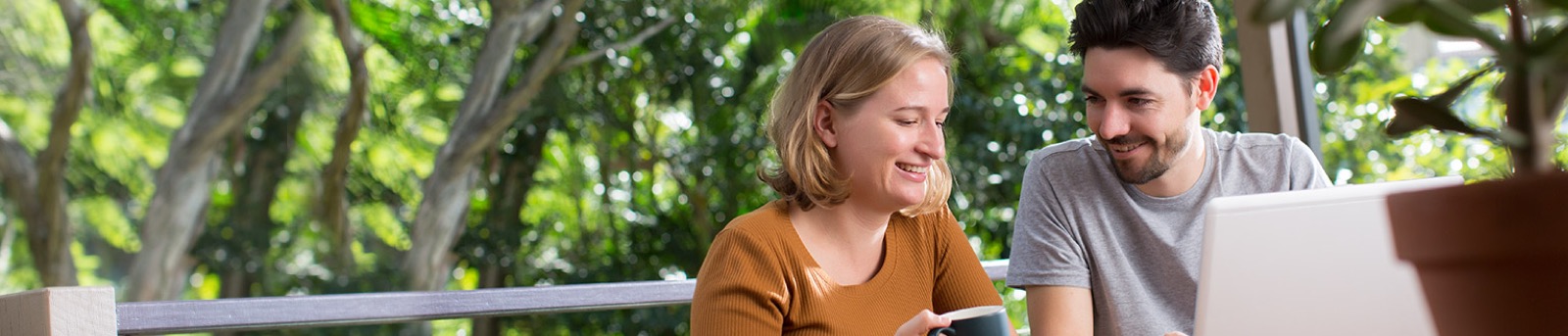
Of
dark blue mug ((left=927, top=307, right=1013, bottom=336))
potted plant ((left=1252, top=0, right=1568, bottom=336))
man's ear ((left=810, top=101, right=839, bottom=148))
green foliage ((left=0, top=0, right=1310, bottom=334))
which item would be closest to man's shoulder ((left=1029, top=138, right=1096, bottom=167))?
man's ear ((left=810, top=101, right=839, bottom=148))

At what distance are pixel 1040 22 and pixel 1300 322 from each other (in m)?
4.33

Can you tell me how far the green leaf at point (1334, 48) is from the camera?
45 centimetres

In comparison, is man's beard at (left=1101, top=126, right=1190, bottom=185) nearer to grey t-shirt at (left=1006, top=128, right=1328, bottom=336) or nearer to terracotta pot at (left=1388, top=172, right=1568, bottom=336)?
grey t-shirt at (left=1006, top=128, right=1328, bottom=336)

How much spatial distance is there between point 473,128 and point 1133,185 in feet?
11.6

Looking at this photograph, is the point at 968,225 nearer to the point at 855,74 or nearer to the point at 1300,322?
the point at 855,74

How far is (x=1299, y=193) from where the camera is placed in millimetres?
781

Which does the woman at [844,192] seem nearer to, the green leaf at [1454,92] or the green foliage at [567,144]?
the green leaf at [1454,92]

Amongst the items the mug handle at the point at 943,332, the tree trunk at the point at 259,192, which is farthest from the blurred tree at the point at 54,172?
the mug handle at the point at 943,332

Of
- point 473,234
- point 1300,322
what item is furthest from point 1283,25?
point 473,234

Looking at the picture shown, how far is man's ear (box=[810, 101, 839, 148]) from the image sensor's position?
1.29 metres

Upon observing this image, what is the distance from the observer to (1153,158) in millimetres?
1521

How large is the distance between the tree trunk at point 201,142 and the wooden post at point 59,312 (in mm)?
3953

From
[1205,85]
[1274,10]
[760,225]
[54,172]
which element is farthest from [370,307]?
[54,172]

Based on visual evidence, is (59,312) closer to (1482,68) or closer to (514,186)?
(1482,68)
